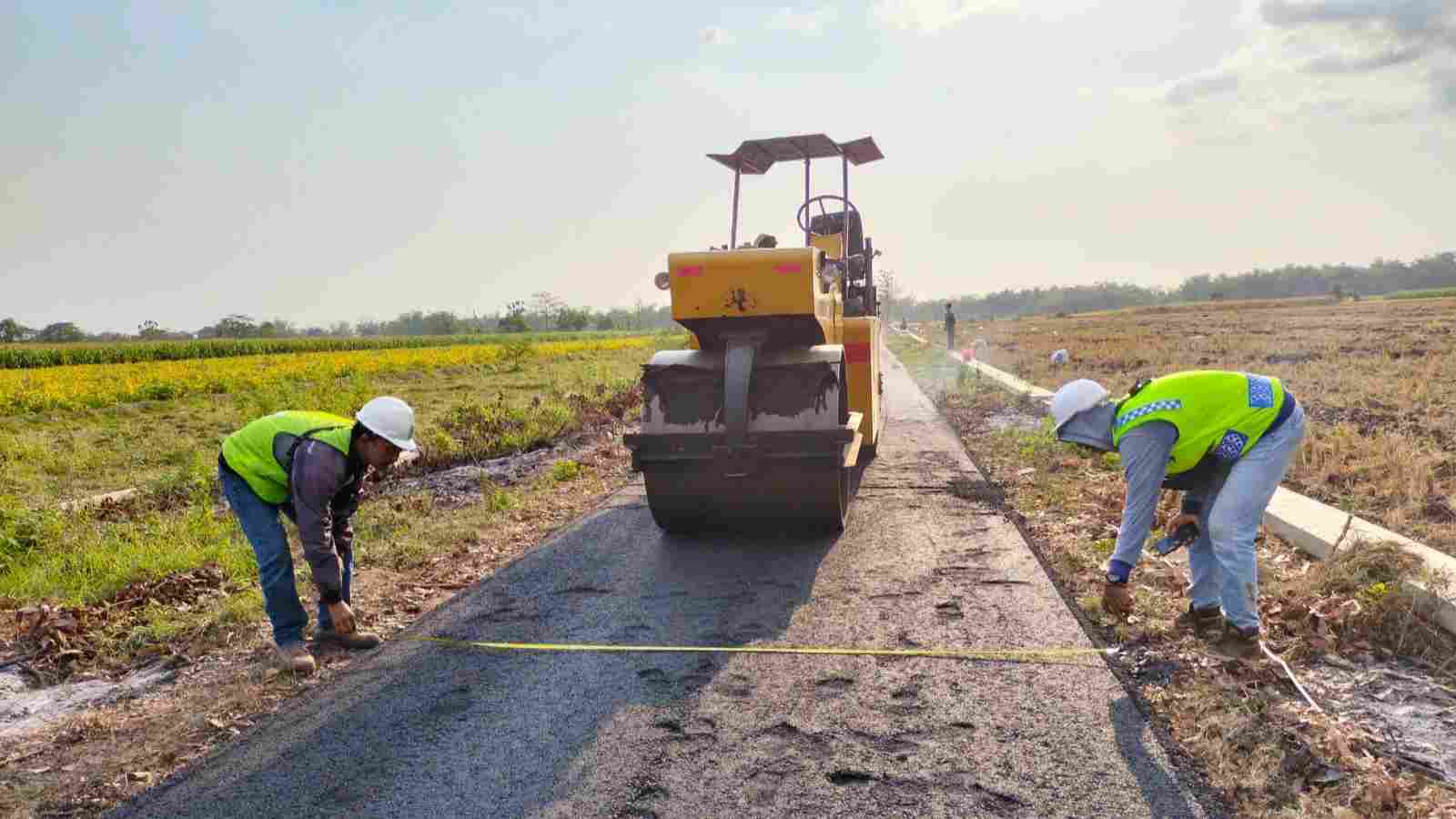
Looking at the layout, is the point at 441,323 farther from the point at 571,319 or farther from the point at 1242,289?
the point at 1242,289

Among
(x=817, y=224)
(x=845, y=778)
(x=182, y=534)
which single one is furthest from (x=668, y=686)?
(x=817, y=224)

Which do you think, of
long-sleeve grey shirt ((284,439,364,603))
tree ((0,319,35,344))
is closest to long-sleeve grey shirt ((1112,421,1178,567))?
long-sleeve grey shirt ((284,439,364,603))

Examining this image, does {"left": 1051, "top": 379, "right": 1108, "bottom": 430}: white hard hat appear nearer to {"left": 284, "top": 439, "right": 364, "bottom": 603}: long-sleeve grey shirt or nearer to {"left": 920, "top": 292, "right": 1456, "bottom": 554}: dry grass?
{"left": 920, "top": 292, "right": 1456, "bottom": 554}: dry grass

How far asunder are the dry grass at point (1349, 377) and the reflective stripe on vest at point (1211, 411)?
259cm

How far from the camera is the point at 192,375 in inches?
1032

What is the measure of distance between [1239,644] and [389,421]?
4.19 meters

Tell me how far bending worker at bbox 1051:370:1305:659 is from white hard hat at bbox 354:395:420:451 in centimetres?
322

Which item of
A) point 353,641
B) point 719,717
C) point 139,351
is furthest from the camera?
point 139,351

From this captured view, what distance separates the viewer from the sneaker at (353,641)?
4.91 metres

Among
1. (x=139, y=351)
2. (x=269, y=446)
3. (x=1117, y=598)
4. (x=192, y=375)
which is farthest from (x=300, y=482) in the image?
(x=139, y=351)

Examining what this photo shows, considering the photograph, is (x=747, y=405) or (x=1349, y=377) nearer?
(x=747, y=405)

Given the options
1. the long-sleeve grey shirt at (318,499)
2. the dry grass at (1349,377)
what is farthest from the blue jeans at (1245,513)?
the long-sleeve grey shirt at (318,499)

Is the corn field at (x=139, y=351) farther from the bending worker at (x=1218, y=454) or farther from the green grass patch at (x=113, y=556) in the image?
the bending worker at (x=1218, y=454)

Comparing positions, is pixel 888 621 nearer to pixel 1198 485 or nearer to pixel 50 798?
pixel 1198 485
